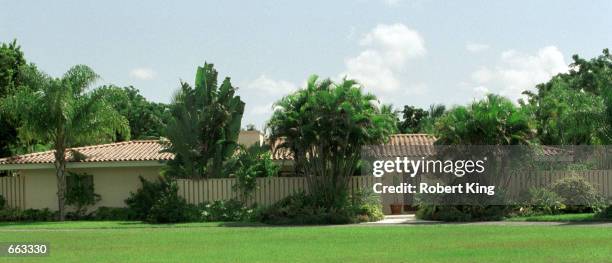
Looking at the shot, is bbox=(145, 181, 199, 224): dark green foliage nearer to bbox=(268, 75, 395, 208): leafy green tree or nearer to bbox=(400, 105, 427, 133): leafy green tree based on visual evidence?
bbox=(268, 75, 395, 208): leafy green tree

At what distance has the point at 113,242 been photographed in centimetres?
2164

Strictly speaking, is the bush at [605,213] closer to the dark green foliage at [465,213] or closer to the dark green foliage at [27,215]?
the dark green foliage at [465,213]

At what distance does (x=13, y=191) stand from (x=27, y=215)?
2024mm

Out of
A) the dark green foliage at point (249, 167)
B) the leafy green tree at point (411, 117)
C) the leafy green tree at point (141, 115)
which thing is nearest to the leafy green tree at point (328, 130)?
the dark green foliage at point (249, 167)

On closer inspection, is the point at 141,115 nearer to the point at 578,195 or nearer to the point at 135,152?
the point at 135,152

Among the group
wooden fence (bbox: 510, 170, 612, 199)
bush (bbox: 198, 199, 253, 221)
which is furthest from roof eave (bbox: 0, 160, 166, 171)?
wooden fence (bbox: 510, 170, 612, 199)

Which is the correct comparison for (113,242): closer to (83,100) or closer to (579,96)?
(83,100)

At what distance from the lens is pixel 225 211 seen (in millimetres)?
31375

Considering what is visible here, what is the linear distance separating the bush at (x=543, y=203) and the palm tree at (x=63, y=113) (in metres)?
15.9

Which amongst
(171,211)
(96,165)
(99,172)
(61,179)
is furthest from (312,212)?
(61,179)

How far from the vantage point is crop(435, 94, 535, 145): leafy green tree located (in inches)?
1179

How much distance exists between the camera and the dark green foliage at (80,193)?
114 feet

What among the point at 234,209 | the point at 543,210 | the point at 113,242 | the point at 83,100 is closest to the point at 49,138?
the point at 83,100

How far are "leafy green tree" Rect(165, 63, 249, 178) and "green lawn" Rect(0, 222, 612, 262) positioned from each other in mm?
5087
